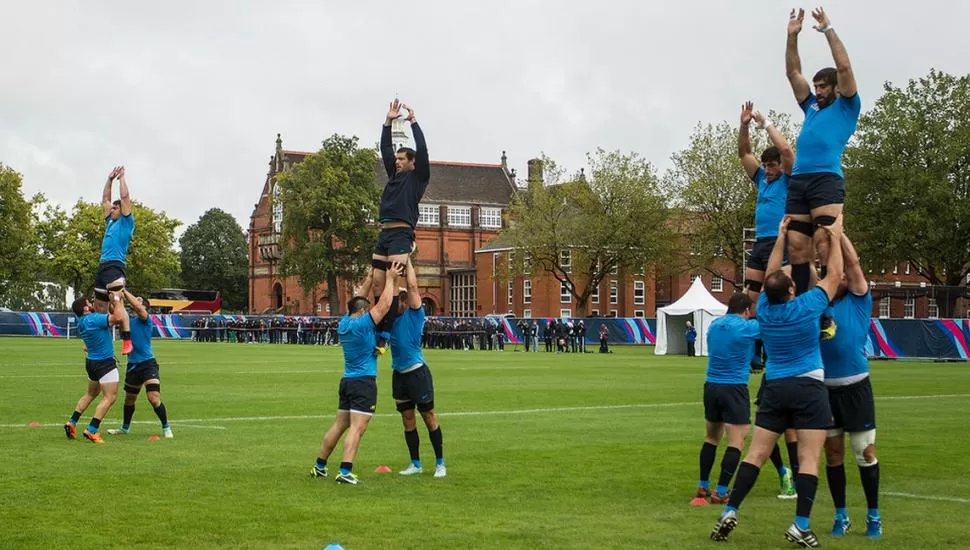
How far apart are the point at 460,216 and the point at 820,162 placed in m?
123

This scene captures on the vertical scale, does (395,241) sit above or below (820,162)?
below

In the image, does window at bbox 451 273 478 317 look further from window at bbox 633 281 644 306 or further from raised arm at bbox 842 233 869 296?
raised arm at bbox 842 233 869 296

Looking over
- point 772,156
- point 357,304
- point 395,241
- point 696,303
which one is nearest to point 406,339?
point 357,304

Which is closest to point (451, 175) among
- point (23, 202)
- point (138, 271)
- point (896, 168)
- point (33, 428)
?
point (138, 271)

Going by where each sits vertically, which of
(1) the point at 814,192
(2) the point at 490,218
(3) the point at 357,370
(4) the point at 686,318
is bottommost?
(3) the point at 357,370

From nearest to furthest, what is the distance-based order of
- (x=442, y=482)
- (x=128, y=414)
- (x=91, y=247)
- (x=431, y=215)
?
1. (x=442, y=482)
2. (x=128, y=414)
3. (x=91, y=247)
4. (x=431, y=215)

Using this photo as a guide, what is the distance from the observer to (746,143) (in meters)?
14.0

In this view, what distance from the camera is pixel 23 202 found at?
10269 cm

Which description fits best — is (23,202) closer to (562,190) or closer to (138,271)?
(138,271)

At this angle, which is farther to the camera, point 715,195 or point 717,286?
point 717,286

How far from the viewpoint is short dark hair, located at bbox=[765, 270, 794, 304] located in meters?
9.86

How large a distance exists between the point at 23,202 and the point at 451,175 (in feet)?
164

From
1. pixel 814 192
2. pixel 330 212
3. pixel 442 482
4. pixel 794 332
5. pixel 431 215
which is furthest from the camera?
pixel 431 215

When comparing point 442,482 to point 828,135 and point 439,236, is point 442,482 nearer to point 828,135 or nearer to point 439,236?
point 828,135
